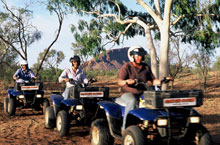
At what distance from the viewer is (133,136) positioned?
447cm

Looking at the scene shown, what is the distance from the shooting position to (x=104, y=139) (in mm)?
5453

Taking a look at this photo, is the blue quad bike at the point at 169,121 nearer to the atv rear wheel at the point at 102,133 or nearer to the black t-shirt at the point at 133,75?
the black t-shirt at the point at 133,75

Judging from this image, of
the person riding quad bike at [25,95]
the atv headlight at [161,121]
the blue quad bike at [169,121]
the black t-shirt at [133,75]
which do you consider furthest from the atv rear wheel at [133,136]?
the person riding quad bike at [25,95]

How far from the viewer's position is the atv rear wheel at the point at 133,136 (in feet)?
14.4

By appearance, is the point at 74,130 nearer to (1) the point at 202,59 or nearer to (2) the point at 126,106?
(2) the point at 126,106

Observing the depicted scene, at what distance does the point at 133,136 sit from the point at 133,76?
1211 millimetres

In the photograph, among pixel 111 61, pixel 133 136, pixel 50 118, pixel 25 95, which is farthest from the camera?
pixel 111 61

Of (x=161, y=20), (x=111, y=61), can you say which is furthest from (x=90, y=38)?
(x=111, y=61)

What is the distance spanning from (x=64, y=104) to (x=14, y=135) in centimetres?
132

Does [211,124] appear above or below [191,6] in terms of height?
→ below

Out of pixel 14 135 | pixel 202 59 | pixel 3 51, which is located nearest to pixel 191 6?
pixel 202 59

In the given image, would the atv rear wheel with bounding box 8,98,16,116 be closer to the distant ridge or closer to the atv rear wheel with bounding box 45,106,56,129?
the atv rear wheel with bounding box 45,106,56,129

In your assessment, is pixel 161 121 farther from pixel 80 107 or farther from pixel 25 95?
pixel 25 95

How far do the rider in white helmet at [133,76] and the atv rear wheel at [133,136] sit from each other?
0.37 m
